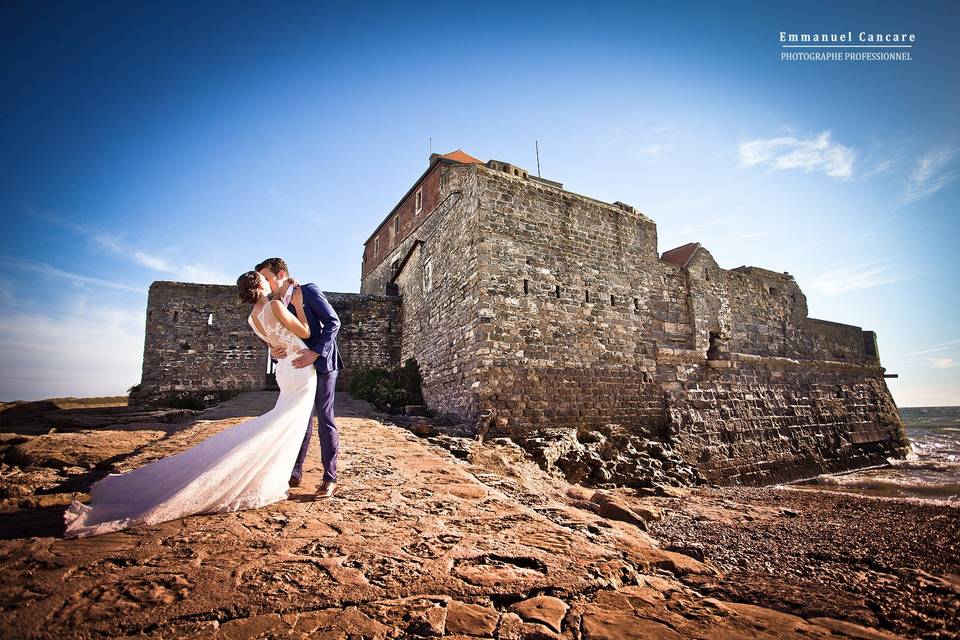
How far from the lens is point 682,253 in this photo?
523 inches

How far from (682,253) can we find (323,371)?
1275 centimetres

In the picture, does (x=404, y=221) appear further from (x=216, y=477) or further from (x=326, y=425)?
(x=216, y=477)

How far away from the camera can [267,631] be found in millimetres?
1662

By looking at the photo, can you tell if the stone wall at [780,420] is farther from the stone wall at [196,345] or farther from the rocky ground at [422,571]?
the stone wall at [196,345]

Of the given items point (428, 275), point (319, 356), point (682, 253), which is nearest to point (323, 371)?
point (319, 356)

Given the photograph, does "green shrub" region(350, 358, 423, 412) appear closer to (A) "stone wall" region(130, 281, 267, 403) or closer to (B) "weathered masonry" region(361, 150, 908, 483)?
(B) "weathered masonry" region(361, 150, 908, 483)

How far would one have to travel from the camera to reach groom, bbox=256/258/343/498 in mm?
3408

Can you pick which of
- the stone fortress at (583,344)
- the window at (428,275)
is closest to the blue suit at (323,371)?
the stone fortress at (583,344)

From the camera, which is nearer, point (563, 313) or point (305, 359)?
point (305, 359)

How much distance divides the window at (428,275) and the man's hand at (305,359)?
27.6ft

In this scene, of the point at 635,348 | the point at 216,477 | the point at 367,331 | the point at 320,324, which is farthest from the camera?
the point at 367,331

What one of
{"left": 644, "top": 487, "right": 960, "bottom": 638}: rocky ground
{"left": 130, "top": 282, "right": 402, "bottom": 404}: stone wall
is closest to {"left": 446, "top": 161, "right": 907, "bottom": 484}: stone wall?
{"left": 644, "top": 487, "right": 960, "bottom": 638}: rocky ground

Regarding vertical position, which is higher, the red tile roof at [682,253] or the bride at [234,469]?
the red tile roof at [682,253]

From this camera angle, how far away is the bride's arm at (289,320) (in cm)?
329
